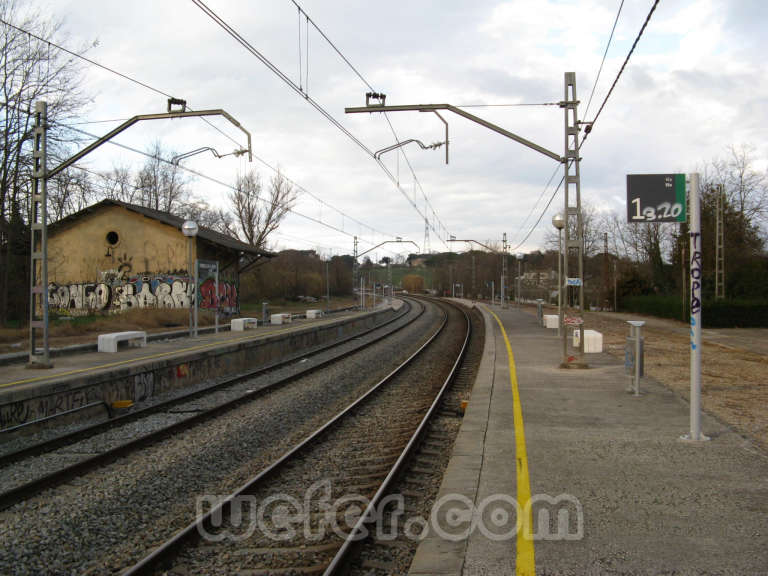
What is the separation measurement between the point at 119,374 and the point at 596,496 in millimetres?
9536

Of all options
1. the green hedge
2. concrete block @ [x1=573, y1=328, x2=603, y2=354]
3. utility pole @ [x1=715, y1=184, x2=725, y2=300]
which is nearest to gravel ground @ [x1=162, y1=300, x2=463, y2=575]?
concrete block @ [x1=573, y1=328, x2=603, y2=354]

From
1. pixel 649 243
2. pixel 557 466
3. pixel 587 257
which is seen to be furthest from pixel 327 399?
pixel 587 257

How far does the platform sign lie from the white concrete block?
14467 millimetres

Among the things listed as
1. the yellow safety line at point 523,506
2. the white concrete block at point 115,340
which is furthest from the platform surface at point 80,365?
the yellow safety line at point 523,506

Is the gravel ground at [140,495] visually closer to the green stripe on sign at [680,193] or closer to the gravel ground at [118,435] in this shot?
the gravel ground at [118,435]

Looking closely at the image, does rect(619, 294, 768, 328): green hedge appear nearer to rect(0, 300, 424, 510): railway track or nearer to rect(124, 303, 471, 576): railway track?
rect(0, 300, 424, 510): railway track

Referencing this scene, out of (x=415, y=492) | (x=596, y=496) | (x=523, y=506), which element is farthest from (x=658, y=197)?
(x=415, y=492)

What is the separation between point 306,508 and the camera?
589 centimetres

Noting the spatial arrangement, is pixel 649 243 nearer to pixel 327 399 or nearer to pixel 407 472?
pixel 327 399

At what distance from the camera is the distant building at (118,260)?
33562mm

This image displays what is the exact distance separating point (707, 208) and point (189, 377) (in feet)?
126

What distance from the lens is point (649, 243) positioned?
2063 inches

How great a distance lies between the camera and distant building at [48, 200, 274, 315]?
33.6 meters

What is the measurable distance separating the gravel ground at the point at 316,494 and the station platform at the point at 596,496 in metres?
0.93
